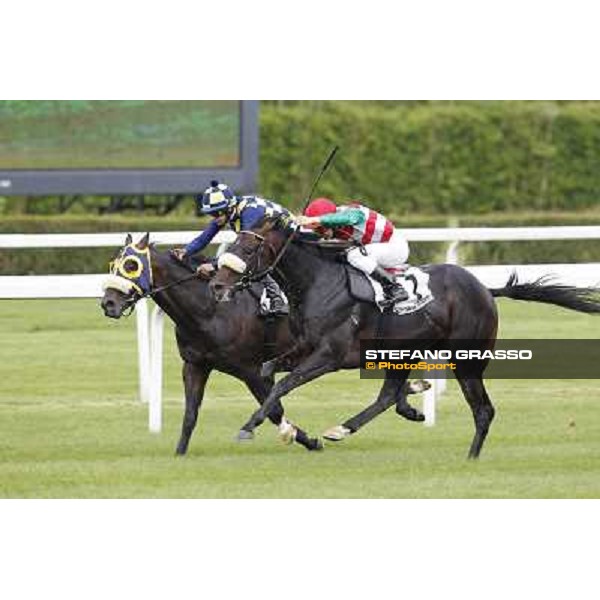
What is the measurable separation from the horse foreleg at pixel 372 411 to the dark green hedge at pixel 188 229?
8.38m

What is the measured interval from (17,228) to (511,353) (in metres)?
8.52

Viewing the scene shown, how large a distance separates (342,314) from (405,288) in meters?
0.37

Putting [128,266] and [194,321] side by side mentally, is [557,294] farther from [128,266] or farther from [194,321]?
[128,266]

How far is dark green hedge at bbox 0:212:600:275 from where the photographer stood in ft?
58.4

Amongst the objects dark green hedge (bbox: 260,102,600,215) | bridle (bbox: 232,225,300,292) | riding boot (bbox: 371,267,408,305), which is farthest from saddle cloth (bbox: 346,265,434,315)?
dark green hedge (bbox: 260,102,600,215)

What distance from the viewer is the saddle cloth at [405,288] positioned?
927 cm

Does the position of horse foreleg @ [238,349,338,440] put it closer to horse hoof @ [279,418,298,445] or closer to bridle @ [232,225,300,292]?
horse hoof @ [279,418,298,445]

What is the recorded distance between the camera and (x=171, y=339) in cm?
1488

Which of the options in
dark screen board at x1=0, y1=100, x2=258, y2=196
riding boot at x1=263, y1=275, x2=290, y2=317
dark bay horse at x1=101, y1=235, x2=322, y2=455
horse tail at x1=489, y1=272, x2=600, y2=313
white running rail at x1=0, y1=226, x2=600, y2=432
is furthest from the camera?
dark screen board at x1=0, y1=100, x2=258, y2=196

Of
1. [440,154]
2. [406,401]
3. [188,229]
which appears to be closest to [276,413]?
[406,401]

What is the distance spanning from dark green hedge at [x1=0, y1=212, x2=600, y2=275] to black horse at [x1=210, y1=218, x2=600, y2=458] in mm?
8410

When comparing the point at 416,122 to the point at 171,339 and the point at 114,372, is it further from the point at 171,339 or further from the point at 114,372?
the point at 114,372

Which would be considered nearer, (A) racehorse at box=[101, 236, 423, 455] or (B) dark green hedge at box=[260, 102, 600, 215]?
(A) racehorse at box=[101, 236, 423, 455]

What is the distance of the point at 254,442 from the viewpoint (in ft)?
32.0
